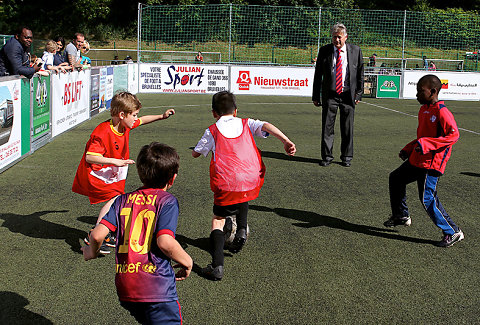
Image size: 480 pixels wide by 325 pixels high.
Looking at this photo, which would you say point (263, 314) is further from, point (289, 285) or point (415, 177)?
point (415, 177)

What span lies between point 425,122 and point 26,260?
12.6 feet

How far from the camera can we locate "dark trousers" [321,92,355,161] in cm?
945

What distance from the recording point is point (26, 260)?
493 centimetres

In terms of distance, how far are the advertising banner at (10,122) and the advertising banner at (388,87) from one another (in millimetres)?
17542

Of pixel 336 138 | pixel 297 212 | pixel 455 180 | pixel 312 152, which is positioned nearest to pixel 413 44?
pixel 336 138

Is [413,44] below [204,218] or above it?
above

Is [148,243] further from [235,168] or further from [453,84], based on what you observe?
[453,84]

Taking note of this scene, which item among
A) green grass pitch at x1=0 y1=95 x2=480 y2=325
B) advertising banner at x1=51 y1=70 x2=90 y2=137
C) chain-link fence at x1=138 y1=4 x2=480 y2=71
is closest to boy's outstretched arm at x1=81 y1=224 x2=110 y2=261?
green grass pitch at x1=0 y1=95 x2=480 y2=325

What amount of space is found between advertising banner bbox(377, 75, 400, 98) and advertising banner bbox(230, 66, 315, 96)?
2941mm

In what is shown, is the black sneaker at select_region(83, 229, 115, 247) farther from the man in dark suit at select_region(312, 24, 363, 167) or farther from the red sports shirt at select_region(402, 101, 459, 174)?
the man in dark suit at select_region(312, 24, 363, 167)

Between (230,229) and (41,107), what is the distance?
6229 millimetres

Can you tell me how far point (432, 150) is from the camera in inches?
204

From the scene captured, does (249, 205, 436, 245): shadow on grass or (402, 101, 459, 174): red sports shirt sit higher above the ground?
(402, 101, 459, 174): red sports shirt

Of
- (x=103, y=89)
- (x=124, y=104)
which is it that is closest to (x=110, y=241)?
(x=124, y=104)
